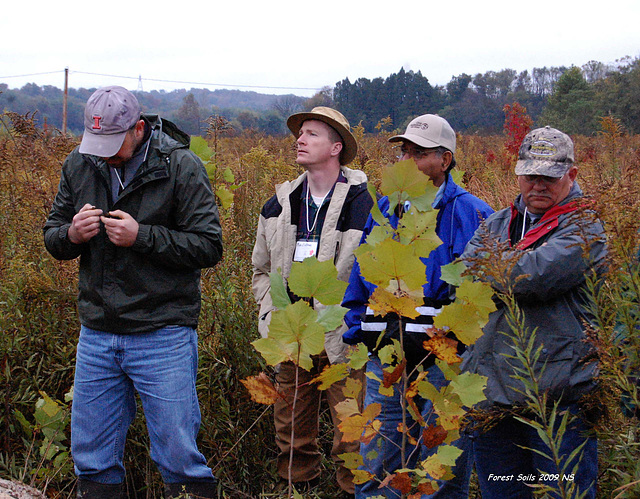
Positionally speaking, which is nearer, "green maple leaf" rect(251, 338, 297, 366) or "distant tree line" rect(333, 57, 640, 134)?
"green maple leaf" rect(251, 338, 297, 366)

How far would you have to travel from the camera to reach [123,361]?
2.36 meters

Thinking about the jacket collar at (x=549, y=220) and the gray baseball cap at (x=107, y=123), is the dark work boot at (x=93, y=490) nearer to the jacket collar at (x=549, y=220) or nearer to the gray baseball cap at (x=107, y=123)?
the gray baseball cap at (x=107, y=123)

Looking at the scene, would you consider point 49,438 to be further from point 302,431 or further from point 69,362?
point 302,431

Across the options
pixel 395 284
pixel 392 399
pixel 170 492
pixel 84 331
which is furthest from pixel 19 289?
pixel 395 284

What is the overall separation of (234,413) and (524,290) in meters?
1.79

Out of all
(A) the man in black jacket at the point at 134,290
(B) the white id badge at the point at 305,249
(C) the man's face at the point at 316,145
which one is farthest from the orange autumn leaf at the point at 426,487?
(C) the man's face at the point at 316,145

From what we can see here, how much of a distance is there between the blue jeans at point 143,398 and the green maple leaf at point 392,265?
1.59 metres

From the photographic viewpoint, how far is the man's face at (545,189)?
199 cm

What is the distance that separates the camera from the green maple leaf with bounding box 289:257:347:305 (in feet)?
3.11

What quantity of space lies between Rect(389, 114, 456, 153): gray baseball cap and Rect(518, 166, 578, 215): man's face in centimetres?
57

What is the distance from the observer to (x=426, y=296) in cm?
232

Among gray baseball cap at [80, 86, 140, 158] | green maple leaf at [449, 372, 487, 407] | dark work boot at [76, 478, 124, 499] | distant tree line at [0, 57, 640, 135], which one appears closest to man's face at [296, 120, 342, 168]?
gray baseball cap at [80, 86, 140, 158]

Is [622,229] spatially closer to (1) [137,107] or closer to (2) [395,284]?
(2) [395,284]

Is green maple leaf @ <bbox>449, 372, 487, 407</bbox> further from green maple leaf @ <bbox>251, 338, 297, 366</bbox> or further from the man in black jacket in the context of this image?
the man in black jacket
